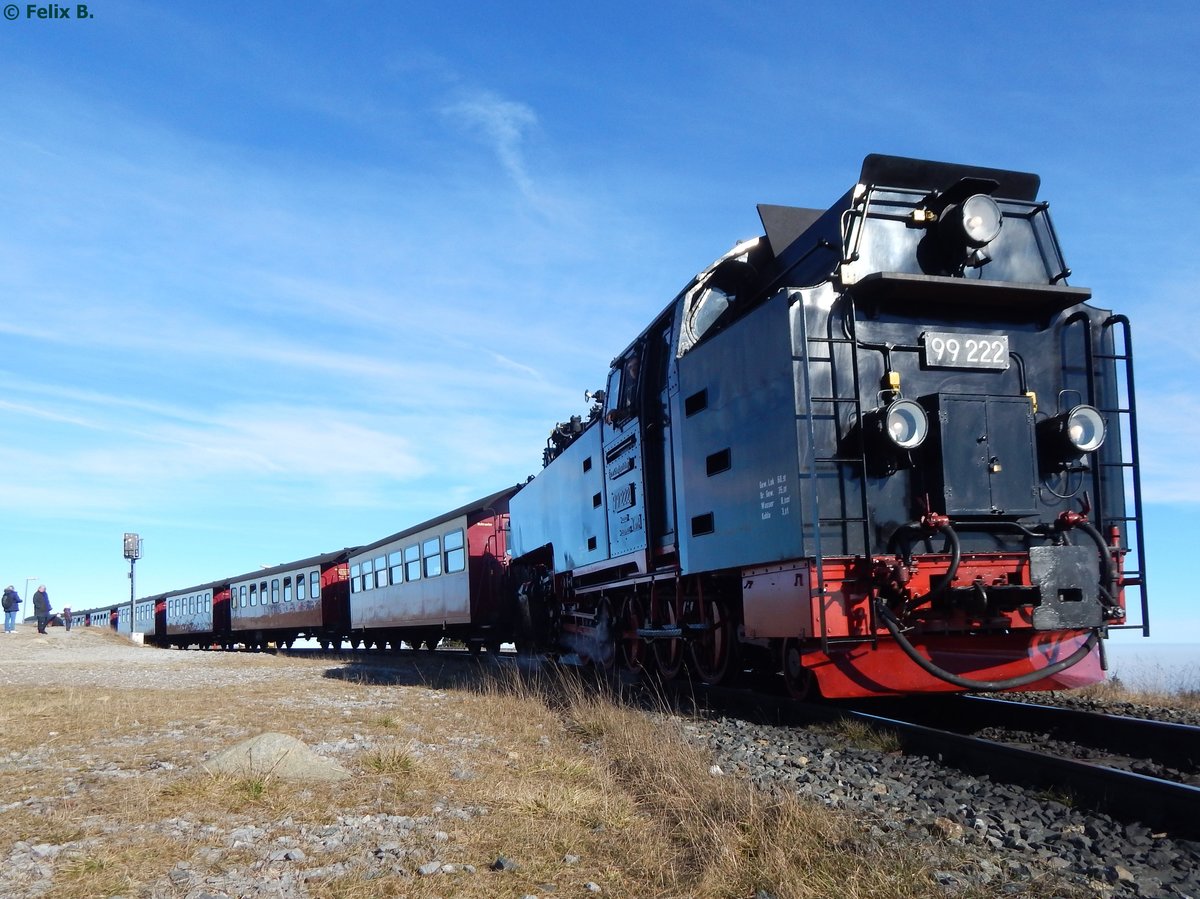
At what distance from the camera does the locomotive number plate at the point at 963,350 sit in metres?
6.71

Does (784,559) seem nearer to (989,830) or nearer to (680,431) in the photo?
(680,431)

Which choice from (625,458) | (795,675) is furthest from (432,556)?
(795,675)

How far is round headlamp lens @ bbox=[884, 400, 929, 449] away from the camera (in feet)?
20.6

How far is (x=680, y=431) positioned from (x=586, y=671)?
5.00 m

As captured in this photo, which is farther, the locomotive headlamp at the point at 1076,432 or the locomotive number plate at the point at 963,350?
the locomotive number plate at the point at 963,350

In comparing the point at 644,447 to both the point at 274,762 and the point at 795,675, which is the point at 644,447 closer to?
the point at 795,675

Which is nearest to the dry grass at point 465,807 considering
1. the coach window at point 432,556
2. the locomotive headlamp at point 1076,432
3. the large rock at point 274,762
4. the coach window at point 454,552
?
the large rock at point 274,762

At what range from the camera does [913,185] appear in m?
7.18

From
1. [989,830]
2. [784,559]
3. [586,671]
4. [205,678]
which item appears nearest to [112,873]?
[989,830]

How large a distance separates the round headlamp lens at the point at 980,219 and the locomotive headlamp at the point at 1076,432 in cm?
132

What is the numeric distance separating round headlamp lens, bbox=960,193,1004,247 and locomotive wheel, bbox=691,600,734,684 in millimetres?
3520

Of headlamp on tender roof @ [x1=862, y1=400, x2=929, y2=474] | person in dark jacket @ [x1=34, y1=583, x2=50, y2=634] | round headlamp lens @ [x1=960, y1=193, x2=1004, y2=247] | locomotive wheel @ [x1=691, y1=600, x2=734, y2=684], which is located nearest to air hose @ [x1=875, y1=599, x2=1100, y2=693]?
headlamp on tender roof @ [x1=862, y1=400, x2=929, y2=474]

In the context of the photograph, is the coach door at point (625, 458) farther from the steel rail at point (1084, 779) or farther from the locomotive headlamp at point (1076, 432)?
the steel rail at point (1084, 779)

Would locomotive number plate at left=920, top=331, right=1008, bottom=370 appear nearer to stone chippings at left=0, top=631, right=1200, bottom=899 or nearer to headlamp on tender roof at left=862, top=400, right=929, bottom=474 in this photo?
headlamp on tender roof at left=862, top=400, right=929, bottom=474
